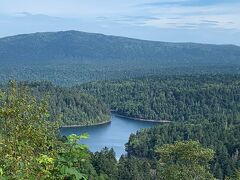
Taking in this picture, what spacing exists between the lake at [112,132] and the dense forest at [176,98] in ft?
28.4

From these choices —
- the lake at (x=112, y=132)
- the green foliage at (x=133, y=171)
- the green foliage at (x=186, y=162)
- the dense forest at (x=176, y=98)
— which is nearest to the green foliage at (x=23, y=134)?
the green foliage at (x=186, y=162)

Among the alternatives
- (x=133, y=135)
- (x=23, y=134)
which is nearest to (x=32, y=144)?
(x=23, y=134)

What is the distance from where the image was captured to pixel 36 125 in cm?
1238

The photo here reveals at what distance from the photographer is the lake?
113363 millimetres

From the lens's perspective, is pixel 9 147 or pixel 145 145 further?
pixel 145 145

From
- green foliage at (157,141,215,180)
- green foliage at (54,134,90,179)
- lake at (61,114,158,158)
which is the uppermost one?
green foliage at (54,134,90,179)

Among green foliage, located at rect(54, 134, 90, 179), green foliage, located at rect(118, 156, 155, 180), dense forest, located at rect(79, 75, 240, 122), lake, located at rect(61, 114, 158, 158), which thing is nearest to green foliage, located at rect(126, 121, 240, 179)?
lake, located at rect(61, 114, 158, 158)

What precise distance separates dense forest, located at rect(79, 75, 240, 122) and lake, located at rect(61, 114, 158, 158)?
8653 mm

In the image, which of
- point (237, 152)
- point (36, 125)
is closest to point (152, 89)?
point (237, 152)

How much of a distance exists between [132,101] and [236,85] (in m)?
35.9

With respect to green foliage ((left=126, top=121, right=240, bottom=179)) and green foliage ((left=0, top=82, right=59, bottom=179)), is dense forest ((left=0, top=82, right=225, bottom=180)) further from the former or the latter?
green foliage ((left=126, top=121, right=240, bottom=179))

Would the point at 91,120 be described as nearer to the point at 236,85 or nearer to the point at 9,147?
the point at 236,85

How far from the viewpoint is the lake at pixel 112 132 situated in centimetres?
11336

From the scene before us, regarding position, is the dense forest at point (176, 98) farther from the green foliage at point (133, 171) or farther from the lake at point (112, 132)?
the green foliage at point (133, 171)
